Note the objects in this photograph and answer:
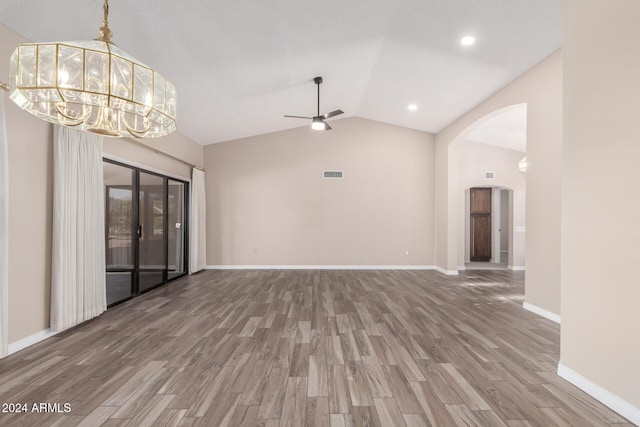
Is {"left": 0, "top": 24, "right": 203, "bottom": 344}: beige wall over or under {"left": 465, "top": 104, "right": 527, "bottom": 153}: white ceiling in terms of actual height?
under

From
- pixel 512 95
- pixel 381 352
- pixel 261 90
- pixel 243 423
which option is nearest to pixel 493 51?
pixel 512 95

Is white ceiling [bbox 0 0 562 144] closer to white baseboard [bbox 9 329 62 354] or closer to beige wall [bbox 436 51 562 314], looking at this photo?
beige wall [bbox 436 51 562 314]

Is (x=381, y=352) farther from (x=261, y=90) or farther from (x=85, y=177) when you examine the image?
(x=261, y=90)

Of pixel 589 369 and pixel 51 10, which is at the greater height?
pixel 51 10

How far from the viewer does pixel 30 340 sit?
294 cm

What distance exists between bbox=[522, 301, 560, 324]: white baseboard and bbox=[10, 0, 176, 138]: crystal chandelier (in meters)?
4.93

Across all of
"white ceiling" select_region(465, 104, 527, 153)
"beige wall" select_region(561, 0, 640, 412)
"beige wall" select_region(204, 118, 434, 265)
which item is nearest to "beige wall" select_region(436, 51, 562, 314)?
"white ceiling" select_region(465, 104, 527, 153)

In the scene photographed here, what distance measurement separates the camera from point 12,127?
2.79 meters

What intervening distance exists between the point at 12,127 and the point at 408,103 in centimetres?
619

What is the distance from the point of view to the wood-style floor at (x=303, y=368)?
6.21 ft

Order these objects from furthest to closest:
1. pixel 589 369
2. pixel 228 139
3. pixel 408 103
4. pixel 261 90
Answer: pixel 228 139
pixel 408 103
pixel 261 90
pixel 589 369

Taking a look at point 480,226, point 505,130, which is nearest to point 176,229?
point 505,130

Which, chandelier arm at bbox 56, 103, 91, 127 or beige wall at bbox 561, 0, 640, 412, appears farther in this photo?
beige wall at bbox 561, 0, 640, 412

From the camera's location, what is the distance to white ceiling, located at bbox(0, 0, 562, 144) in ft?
9.71
